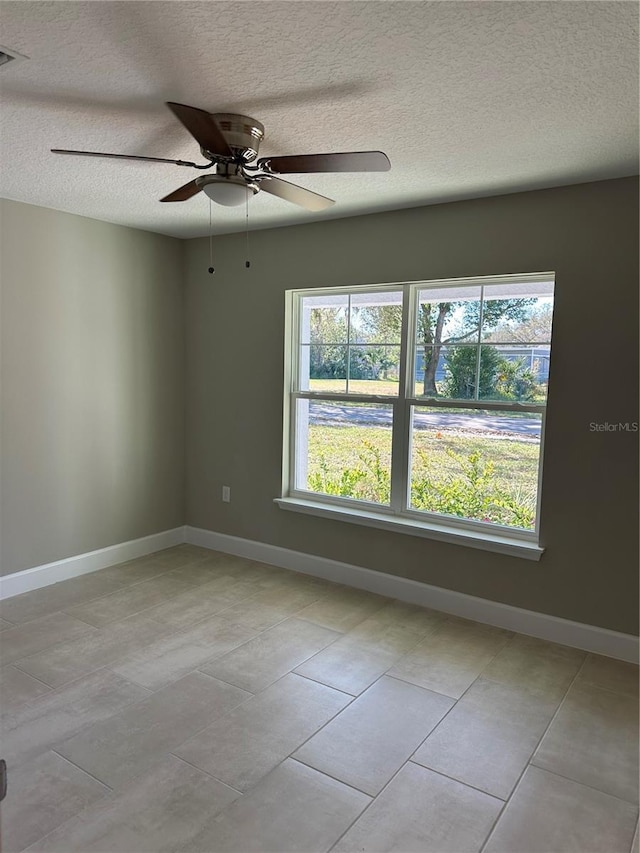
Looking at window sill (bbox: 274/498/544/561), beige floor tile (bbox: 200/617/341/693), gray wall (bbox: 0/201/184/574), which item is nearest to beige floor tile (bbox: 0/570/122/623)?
gray wall (bbox: 0/201/184/574)

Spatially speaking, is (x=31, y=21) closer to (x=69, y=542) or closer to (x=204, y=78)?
(x=204, y=78)

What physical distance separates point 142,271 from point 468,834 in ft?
12.9

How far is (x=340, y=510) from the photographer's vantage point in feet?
13.2

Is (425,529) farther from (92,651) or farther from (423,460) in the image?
(92,651)

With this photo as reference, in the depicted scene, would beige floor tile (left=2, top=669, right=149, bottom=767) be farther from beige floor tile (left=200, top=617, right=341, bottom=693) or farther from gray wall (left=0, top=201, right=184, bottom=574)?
gray wall (left=0, top=201, right=184, bottom=574)

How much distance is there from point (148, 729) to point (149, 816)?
49cm

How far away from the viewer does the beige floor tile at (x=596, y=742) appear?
2.18 m

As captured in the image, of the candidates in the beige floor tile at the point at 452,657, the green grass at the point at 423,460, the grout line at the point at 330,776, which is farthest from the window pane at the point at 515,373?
the grout line at the point at 330,776

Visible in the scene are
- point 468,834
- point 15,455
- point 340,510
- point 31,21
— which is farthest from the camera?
point 340,510

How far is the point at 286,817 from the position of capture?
1.95 m

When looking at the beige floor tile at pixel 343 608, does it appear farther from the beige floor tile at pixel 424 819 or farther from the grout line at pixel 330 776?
the beige floor tile at pixel 424 819

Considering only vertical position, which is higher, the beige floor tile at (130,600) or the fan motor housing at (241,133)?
the fan motor housing at (241,133)

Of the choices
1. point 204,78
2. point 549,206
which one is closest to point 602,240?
point 549,206

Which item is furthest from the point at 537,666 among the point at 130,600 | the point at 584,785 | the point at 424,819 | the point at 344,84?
the point at 344,84
